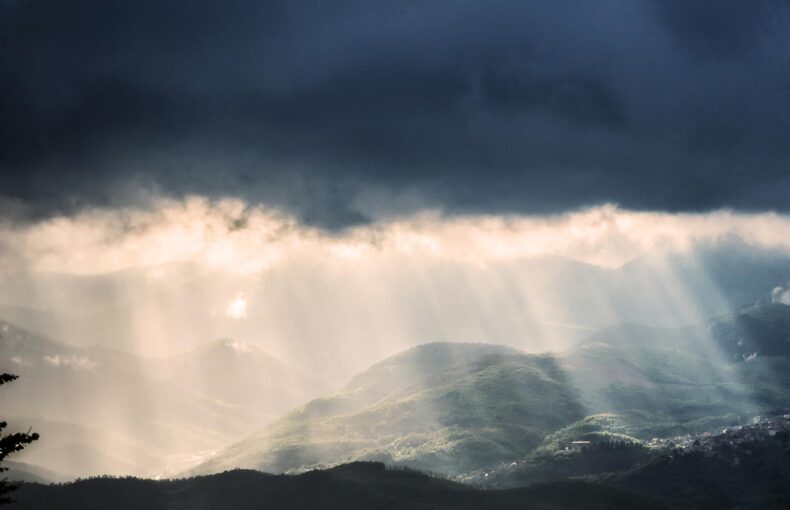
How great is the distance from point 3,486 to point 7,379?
592 inches

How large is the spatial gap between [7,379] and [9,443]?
9.31 metres

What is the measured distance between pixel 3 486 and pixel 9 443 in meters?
8.74

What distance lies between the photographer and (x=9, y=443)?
384ft

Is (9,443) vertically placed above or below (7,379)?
below

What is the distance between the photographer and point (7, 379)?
121 metres

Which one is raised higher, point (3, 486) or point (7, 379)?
point (7, 379)

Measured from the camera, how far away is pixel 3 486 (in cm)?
12156
